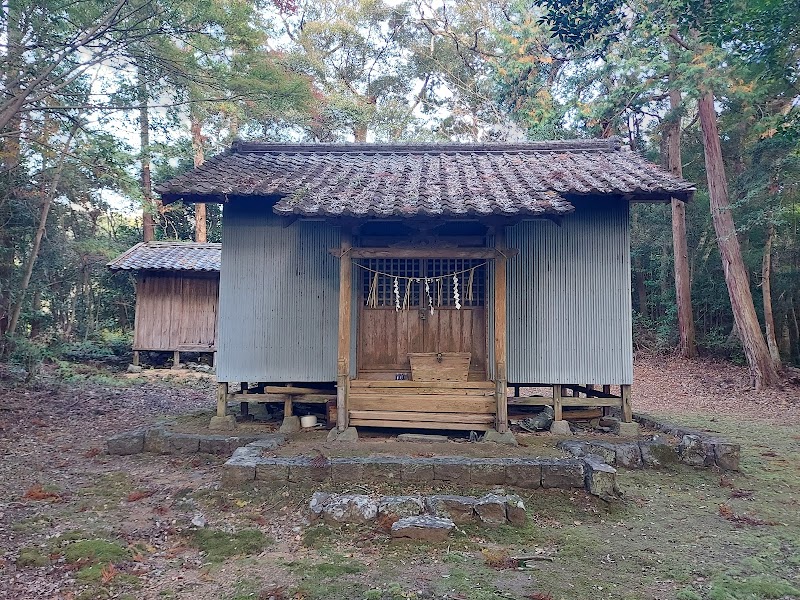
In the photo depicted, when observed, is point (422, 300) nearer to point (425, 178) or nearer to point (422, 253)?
point (422, 253)

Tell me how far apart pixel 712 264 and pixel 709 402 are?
810 cm

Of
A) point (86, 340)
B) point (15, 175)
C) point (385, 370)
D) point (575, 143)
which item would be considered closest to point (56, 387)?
point (15, 175)

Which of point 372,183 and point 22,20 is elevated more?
point 22,20

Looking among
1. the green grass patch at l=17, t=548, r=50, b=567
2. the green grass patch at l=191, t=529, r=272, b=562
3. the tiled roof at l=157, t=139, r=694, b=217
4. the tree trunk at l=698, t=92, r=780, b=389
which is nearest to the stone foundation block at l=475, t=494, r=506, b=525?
the green grass patch at l=191, t=529, r=272, b=562

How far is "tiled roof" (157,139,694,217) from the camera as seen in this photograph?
7680 millimetres

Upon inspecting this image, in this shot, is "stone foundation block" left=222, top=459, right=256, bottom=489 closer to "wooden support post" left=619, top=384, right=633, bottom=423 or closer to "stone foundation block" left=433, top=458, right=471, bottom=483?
"stone foundation block" left=433, top=458, right=471, bottom=483

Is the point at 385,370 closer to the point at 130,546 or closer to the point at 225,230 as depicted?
the point at 225,230

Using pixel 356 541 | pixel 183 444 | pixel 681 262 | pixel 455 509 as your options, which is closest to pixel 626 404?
pixel 455 509

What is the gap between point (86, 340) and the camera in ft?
66.9

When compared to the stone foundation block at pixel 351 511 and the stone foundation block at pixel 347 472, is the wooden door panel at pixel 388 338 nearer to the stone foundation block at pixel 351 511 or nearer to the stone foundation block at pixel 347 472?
the stone foundation block at pixel 347 472

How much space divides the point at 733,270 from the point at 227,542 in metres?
15.8

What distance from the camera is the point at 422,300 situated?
364 inches

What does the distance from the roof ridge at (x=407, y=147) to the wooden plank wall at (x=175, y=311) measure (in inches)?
363

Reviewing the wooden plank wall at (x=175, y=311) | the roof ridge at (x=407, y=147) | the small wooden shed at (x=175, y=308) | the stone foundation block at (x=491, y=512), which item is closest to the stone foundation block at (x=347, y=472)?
the stone foundation block at (x=491, y=512)
